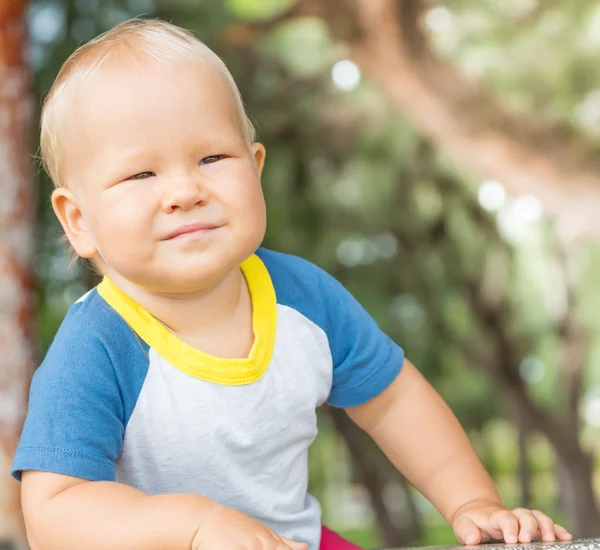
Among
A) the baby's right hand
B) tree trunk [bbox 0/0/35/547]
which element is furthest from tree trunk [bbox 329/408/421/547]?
the baby's right hand

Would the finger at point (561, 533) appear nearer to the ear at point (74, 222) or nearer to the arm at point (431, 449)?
the arm at point (431, 449)

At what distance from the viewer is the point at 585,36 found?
5711 millimetres

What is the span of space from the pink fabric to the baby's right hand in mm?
303

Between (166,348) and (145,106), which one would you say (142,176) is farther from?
(166,348)

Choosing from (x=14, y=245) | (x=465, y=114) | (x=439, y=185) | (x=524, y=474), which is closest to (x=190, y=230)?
(x=14, y=245)

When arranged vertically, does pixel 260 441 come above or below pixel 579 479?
above

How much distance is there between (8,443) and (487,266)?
4.13 m

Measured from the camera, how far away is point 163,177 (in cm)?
97

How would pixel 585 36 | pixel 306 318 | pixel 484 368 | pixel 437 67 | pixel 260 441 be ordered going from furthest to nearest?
pixel 484 368, pixel 585 36, pixel 437 67, pixel 306 318, pixel 260 441

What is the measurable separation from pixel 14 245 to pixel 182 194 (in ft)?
8.50

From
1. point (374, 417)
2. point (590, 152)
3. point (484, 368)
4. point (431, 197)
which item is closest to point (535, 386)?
point (484, 368)

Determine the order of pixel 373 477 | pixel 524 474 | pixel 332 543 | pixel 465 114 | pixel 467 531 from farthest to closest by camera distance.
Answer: pixel 524 474, pixel 373 477, pixel 465 114, pixel 332 543, pixel 467 531

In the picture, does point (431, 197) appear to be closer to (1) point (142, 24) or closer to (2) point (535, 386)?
(2) point (535, 386)

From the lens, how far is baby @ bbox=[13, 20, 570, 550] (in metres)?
0.91
